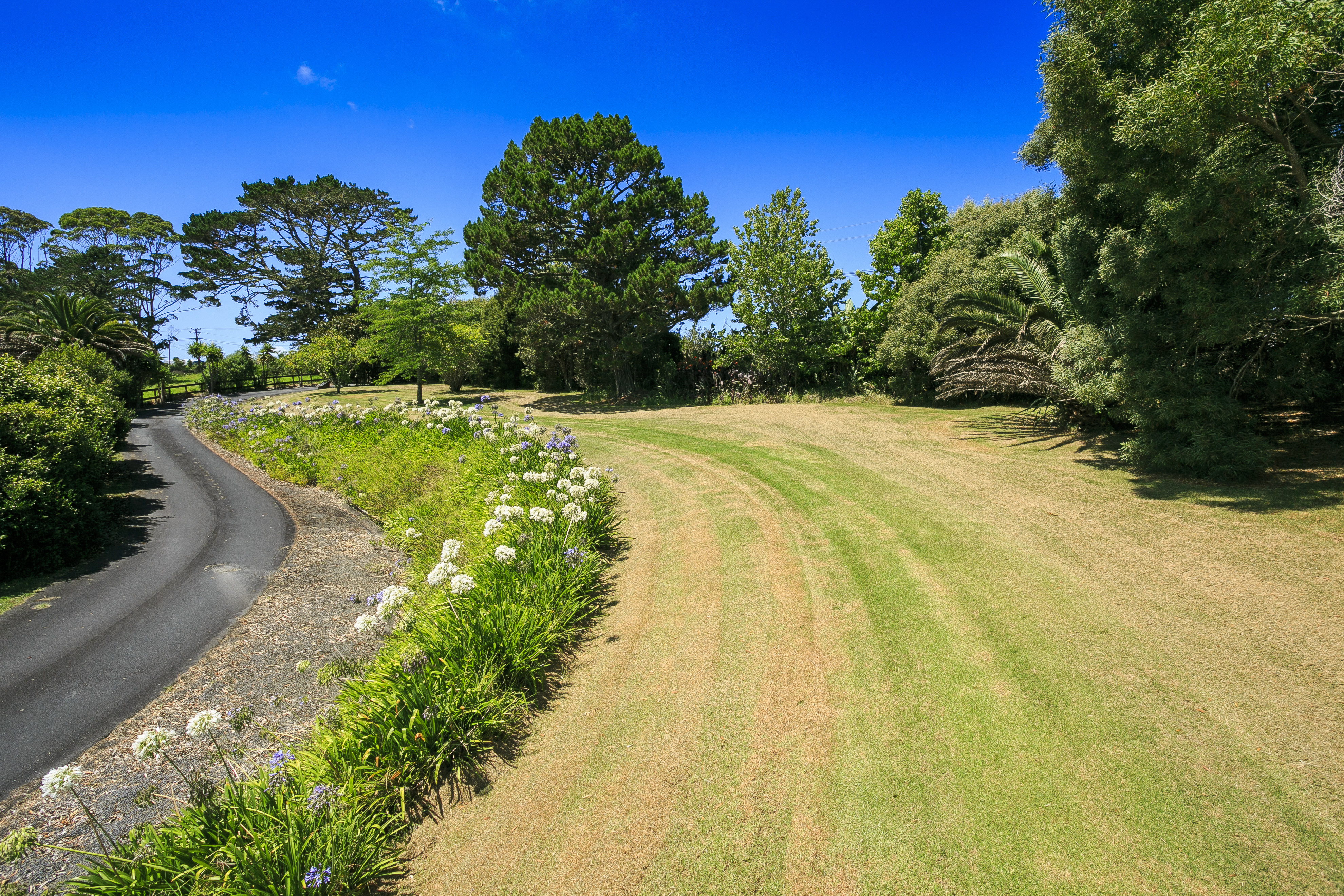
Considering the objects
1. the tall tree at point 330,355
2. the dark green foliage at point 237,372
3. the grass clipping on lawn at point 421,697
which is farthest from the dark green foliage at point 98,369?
the dark green foliage at point 237,372

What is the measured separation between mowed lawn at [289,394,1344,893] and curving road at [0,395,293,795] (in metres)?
3.58

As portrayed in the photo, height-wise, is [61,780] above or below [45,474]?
below

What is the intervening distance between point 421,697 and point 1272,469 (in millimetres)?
10088

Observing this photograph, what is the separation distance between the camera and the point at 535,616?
4414 millimetres

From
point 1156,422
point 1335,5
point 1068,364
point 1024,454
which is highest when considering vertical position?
point 1335,5

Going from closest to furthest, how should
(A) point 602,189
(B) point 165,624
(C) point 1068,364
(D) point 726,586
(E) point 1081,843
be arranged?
(E) point 1081,843
(D) point 726,586
(B) point 165,624
(C) point 1068,364
(A) point 602,189

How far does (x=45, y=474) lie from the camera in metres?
7.28

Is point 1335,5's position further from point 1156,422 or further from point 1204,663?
point 1204,663

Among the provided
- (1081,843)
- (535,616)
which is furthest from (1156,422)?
(535,616)

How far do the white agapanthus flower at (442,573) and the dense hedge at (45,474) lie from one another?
6539 millimetres

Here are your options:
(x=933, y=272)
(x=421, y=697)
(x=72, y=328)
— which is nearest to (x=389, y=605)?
(x=421, y=697)

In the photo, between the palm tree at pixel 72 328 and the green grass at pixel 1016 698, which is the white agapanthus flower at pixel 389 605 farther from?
the palm tree at pixel 72 328

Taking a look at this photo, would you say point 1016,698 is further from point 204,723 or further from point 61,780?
point 61,780

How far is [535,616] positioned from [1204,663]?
4729 mm
